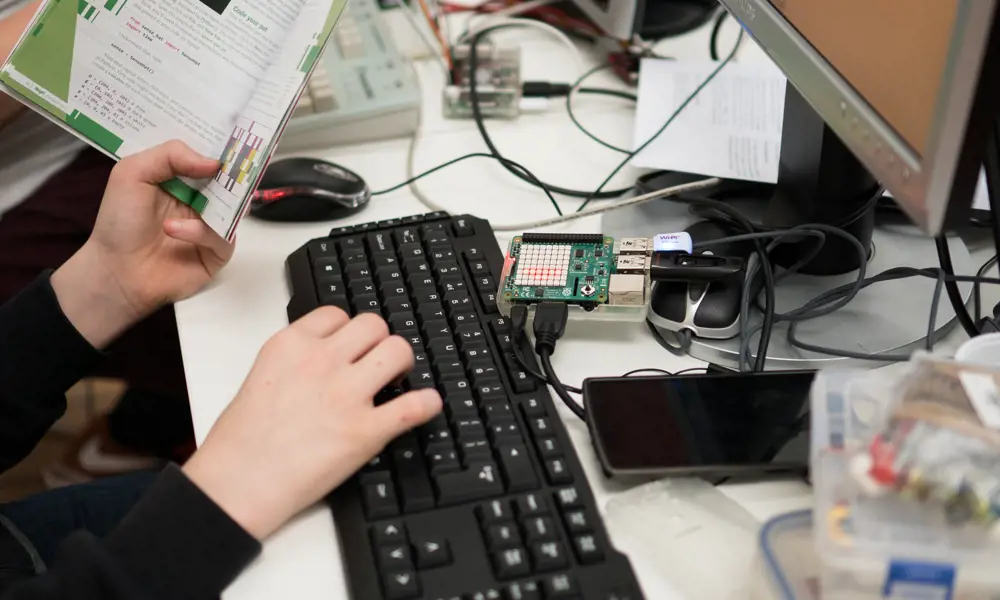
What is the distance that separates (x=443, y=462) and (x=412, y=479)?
2cm

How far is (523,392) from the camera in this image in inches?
21.5

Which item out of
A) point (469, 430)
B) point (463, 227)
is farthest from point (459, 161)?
point (469, 430)

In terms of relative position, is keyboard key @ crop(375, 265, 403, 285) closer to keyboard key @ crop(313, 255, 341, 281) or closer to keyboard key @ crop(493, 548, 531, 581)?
keyboard key @ crop(313, 255, 341, 281)

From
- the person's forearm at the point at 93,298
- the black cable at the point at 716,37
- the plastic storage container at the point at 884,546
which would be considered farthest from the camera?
the black cable at the point at 716,37

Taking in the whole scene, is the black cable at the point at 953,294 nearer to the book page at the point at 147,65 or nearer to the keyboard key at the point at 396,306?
the keyboard key at the point at 396,306

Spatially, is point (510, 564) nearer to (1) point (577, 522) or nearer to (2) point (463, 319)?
(1) point (577, 522)

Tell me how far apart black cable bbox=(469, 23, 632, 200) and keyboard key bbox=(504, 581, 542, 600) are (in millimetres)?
411

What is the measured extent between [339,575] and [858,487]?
262 millimetres

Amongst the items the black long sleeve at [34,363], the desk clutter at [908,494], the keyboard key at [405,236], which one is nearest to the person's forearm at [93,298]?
the black long sleeve at [34,363]

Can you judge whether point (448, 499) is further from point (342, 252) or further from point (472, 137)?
point (472, 137)

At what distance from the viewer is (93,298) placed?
69 cm

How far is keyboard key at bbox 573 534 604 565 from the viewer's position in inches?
17.6

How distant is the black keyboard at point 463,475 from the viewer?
0.44 m

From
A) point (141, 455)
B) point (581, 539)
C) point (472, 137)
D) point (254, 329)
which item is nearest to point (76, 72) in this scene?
point (254, 329)
